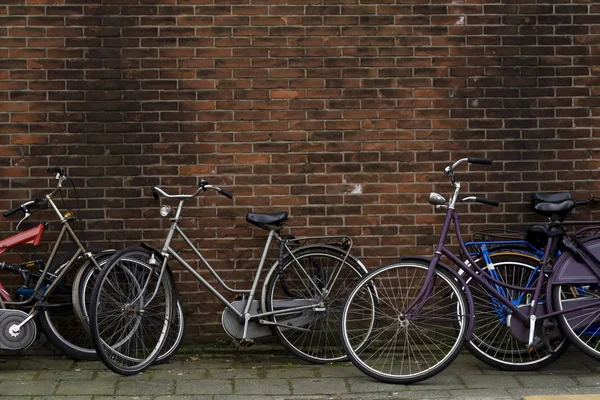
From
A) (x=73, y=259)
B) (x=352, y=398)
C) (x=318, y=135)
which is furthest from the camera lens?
(x=318, y=135)

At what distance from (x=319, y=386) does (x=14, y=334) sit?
215 centimetres

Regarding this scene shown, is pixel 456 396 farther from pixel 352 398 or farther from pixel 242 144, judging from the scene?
pixel 242 144

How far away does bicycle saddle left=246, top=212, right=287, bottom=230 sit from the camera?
615 centimetres

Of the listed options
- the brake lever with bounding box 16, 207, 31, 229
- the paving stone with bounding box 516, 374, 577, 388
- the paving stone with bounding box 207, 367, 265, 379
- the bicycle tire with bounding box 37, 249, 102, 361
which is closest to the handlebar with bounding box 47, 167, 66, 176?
the brake lever with bounding box 16, 207, 31, 229

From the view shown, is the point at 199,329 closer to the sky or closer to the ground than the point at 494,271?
closer to the ground

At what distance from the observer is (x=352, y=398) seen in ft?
17.5

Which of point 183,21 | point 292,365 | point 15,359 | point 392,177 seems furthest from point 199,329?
point 183,21

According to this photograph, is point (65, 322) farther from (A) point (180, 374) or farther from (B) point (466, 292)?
(B) point (466, 292)

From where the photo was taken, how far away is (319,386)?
18.4 ft

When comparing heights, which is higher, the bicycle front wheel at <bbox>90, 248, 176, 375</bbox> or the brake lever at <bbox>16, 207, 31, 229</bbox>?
the brake lever at <bbox>16, 207, 31, 229</bbox>

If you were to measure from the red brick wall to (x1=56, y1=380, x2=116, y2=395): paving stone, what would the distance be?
1.04m

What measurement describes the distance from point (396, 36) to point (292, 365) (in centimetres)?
260

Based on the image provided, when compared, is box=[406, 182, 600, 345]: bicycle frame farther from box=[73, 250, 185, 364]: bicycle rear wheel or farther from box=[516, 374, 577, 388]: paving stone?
box=[73, 250, 185, 364]: bicycle rear wheel

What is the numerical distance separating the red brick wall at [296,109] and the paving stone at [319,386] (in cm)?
111
